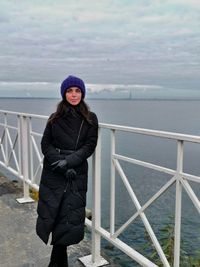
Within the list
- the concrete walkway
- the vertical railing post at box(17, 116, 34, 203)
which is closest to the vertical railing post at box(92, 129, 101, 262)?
the concrete walkway

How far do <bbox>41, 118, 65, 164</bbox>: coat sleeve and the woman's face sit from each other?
0.25 meters

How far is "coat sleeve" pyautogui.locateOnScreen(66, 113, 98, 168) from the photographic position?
101 inches

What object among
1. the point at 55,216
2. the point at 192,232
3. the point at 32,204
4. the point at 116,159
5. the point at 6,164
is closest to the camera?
the point at 55,216

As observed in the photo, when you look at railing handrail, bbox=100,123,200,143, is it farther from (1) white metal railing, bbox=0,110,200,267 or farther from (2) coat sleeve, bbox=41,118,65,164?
(2) coat sleeve, bbox=41,118,65,164

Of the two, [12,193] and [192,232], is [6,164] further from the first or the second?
[192,232]

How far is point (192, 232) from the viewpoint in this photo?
7.77 m

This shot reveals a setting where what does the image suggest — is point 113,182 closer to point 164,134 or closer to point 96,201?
point 96,201

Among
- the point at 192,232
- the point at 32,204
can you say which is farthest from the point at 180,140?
the point at 192,232

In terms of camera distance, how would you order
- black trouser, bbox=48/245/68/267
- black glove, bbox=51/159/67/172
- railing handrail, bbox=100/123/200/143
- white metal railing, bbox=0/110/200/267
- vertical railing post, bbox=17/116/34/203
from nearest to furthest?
railing handrail, bbox=100/123/200/143
white metal railing, bbox=0/110/200/267
black glove, bbox=51/159/67/172
black trouser, bbox=48/245/68/267
vertical railing post, bbox=17/116/34/203

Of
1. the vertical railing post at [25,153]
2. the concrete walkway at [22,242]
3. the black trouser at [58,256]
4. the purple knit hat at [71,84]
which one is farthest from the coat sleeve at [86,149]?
the vertical railing post at [25,153]

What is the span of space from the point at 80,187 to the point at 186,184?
89 cm

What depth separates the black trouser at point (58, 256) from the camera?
285cm

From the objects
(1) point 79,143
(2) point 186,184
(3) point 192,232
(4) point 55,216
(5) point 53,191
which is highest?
(1) point 79,143

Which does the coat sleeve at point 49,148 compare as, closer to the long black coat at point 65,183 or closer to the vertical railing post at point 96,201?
the long black coat at point 65,183
